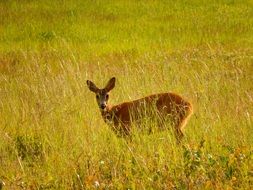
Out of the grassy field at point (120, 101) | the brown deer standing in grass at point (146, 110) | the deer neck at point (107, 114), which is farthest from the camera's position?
the deer neck at point (107, 114)

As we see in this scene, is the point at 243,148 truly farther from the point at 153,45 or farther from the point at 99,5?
the point at 99,5

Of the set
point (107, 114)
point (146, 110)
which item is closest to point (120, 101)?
point (107, 114)

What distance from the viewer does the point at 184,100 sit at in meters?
7.27

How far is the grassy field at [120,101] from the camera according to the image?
5055mm

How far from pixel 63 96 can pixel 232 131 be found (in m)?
2.94

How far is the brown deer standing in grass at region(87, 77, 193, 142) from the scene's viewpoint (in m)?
6.94

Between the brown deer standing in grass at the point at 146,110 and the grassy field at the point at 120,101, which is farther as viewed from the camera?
the brown deer standing in grass at the point at 146,110

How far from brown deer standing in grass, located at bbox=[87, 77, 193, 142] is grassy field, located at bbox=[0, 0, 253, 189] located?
14 centimetres

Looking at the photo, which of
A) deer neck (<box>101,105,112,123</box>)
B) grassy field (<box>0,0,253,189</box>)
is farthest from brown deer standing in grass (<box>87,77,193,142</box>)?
grassy field (<box>0,0,253,189</box>)

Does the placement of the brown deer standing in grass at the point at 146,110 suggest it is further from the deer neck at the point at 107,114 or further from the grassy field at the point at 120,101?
the grassy field at the point at 120,101

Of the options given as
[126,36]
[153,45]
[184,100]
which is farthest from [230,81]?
[126,36]

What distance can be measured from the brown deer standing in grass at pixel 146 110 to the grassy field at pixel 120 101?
0.14 meters

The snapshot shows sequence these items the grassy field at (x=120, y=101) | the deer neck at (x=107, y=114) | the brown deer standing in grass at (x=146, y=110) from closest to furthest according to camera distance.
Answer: the grassy field at (x=120, y=101) → the brown deer standing in grass at (x=146, y=110) → the deer neck at (x=107, y=114)

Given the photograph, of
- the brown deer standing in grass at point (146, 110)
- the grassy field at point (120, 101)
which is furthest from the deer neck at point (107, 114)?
the grassy field at point (120, 101)
